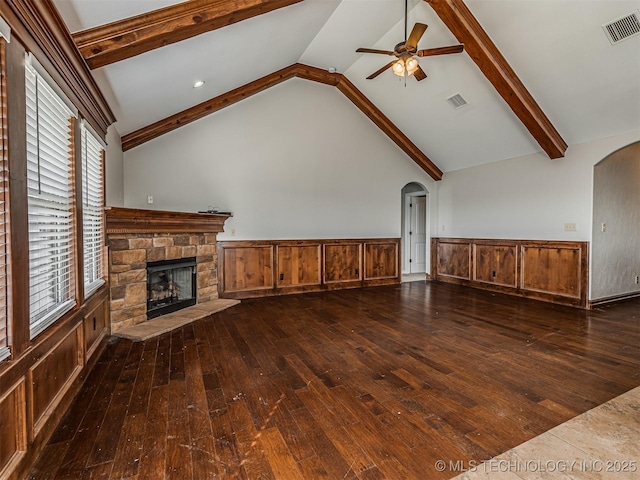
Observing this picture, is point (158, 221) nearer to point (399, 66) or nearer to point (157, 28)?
point (157, 28)

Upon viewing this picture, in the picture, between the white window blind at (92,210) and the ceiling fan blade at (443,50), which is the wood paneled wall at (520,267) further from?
the white window blind at (92,210)

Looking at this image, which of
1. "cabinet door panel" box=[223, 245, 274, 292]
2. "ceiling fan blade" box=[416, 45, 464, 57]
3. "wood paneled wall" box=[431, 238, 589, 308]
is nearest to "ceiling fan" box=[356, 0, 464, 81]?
"ceiling fan blade" box=[416, 45, 464, 57]

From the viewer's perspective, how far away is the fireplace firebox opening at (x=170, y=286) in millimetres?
4195

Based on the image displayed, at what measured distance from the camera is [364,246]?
21.9 ft

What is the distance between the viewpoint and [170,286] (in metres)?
4.59

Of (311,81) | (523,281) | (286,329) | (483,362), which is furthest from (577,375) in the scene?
(311,81)

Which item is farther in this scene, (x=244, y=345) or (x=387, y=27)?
(x=387, y=27)

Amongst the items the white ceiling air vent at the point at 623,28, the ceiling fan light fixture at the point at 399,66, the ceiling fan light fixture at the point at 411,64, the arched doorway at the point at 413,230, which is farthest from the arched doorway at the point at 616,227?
the arched doorway at the point at 413,230

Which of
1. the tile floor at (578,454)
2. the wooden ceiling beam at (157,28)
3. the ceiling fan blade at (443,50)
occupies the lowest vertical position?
the tile floor at (578,454)

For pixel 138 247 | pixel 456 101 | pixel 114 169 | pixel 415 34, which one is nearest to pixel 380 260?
pixel 456 101

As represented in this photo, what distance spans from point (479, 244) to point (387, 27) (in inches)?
170

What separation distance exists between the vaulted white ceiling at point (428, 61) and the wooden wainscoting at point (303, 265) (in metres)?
2.48

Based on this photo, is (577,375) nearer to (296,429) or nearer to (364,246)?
(296,429)

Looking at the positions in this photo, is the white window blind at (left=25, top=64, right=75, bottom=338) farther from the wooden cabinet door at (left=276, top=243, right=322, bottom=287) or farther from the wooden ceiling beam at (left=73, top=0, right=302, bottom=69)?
the wooden cabinet door at (left=276, top=243, right=322, bottom=287)
